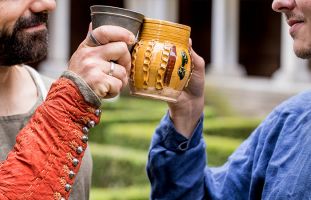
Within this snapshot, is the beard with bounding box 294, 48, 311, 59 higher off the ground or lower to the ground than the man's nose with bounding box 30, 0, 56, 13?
lower

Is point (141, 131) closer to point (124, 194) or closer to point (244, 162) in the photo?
point (124, 194)

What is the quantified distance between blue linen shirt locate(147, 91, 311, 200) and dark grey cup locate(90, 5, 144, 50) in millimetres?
696

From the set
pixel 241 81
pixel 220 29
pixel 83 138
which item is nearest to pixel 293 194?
pixel 83 138

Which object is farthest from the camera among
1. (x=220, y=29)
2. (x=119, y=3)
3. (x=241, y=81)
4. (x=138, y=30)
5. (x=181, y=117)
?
(x=119, y=3)

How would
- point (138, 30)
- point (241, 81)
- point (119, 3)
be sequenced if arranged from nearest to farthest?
point (138, 30) → point (241, 81) → point (119, 3)

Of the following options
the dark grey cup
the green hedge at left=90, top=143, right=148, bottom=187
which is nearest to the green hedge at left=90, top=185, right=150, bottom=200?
the green hedge at left=90, top=143, right=148, bottom=187

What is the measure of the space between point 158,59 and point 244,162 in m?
0.65

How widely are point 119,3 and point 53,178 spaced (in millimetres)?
21792

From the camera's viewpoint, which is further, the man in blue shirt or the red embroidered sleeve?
the man in blue shirt

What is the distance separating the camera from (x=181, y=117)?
9.32 feet

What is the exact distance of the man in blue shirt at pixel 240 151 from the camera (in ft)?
8.46

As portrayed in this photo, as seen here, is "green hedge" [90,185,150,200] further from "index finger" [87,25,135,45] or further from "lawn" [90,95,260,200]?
"index finger" [87,25,135,45]

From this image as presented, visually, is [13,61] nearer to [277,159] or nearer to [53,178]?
[53,178]

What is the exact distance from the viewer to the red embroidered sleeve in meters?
2.22
